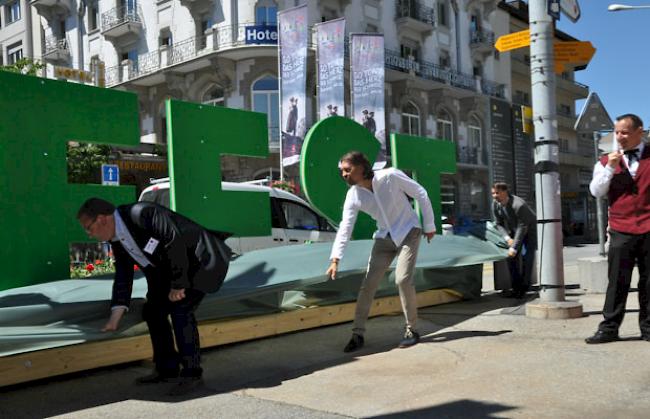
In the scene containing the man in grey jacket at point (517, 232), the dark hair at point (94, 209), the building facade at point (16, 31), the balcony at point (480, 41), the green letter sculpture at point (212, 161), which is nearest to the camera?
the dark hair at point (94, 209)

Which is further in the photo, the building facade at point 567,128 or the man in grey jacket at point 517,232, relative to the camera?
the building facade at point 567,128

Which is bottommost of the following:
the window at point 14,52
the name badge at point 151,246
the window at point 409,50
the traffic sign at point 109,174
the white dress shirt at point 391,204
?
the name badge at point 151,246

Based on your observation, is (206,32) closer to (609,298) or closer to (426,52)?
(426,52)

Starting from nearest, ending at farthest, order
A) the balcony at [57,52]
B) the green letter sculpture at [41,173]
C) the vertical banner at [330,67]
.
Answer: the green letter sculpture at [41,173] < the vertical banner at [330,67] < the balcony at [57,52]

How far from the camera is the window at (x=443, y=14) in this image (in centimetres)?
3397

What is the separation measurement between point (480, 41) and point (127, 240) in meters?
34.0

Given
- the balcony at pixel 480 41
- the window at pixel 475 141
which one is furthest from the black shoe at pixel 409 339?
the balcony at pixel 480 41

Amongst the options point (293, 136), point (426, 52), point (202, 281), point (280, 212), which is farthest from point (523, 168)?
point (202, 281)

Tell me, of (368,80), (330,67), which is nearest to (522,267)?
(330,67)

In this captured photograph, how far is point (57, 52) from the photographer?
108ft

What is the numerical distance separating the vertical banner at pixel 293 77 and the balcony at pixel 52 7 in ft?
52.2

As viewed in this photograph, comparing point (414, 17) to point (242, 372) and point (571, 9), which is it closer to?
point (571, 9)

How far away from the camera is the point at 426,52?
32.5 m

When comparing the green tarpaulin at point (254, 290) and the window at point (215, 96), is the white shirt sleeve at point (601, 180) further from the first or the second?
the window at point (215, 96)
